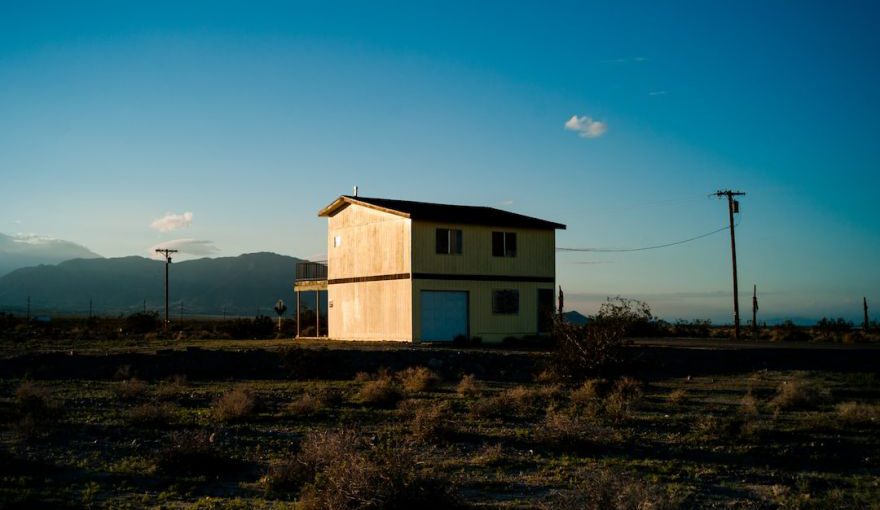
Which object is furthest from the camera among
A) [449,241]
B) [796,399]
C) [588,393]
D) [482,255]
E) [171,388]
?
[482,255]

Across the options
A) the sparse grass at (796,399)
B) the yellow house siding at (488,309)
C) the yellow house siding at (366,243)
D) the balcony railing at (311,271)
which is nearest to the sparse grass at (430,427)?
the sparse grass at (796,399)

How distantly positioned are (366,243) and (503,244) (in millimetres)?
6186

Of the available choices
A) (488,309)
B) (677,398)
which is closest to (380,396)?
(677,398)

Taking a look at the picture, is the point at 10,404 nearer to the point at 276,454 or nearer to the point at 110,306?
the point at 276,454

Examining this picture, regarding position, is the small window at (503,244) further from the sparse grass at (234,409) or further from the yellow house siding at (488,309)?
the sparse grass at (234,409)

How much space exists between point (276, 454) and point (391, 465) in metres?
4.45

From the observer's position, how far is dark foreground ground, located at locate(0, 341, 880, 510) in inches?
396

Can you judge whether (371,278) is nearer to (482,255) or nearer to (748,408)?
(482,255)

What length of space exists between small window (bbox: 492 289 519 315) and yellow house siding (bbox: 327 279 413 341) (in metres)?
4.20

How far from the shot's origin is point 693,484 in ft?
36.5

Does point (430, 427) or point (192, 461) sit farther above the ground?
point (430, 427)

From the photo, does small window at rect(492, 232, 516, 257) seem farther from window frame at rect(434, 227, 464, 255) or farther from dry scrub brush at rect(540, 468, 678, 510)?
dry scrub brush at rect(540, 468, 678, 510)

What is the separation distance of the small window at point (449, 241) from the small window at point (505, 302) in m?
2.62

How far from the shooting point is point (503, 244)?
37.9m
